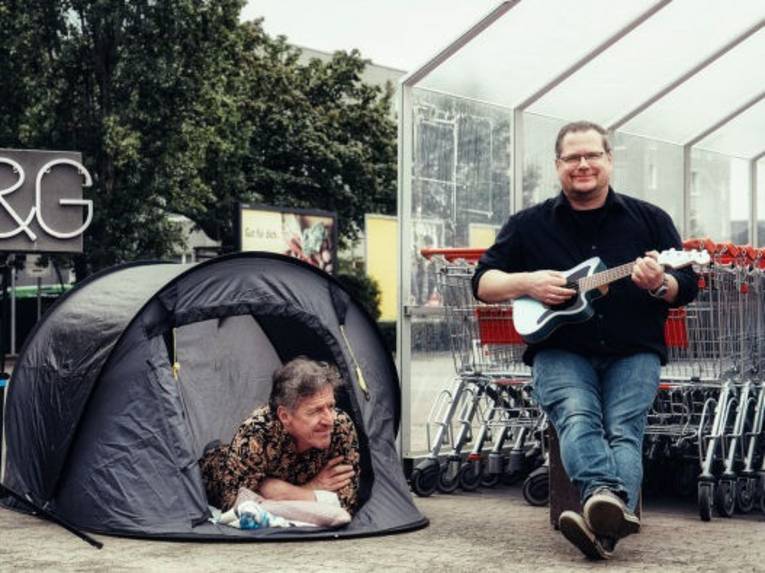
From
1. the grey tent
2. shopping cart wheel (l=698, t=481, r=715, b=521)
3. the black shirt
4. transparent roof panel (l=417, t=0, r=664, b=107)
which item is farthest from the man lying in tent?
transparent roof panel (l=417, t=0, r=664, b=107)

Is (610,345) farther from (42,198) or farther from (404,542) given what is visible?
(42,198)

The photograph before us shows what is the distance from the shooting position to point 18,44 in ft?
107

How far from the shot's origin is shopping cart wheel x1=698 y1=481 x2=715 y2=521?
7559mm

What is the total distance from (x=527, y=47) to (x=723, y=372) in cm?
314

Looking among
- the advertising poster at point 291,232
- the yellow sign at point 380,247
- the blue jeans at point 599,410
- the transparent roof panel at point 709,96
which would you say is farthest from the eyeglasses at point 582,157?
the yellow sign at point 380,247

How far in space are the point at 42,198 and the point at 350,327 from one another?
215cm

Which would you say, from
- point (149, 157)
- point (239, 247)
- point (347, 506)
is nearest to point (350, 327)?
point (347, 506)

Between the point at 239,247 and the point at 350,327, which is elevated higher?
the point at 239,247

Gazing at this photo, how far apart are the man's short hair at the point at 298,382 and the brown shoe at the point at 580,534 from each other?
1.68 meters

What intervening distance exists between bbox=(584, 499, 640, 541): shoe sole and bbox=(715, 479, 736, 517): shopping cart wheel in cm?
202

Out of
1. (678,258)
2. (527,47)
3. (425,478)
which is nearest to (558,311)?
(678,258)

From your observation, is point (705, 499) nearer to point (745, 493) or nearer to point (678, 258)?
point (745, 493)

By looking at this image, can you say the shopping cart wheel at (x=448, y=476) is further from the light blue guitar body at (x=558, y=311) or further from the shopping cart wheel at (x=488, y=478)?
the light blue guitar body at (x=558, y=311)

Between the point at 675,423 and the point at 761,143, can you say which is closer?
the point at 675,423
